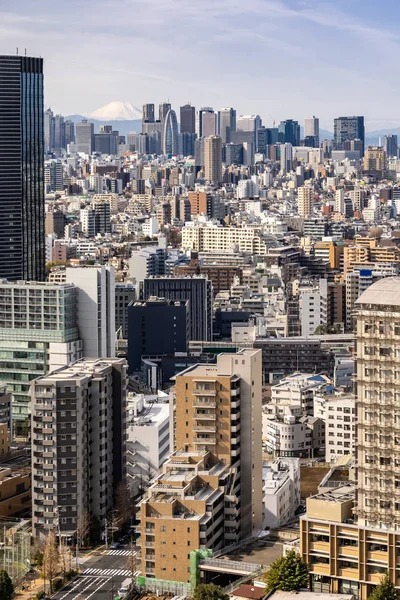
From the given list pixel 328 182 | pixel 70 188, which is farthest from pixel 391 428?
pixel 328 182

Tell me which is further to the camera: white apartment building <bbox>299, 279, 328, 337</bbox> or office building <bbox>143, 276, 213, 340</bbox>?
white apartment building <bbox>299, 279, 328, 337</bbox>

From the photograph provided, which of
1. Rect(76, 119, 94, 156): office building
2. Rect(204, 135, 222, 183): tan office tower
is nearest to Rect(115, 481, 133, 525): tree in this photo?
Rect(204, 135, 222, 183): tan office tower

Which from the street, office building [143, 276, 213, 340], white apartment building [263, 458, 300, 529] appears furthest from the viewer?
office building [143, 276, 213, 340]

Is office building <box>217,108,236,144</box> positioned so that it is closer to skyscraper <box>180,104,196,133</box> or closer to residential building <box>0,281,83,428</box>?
skyscraper <box>180,104,196,133</box>

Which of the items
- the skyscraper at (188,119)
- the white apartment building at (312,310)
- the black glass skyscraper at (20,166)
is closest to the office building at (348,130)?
the skyscraper at (188,119)

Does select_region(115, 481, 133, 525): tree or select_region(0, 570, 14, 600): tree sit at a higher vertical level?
select_region(115, 481, 133, 525): tree

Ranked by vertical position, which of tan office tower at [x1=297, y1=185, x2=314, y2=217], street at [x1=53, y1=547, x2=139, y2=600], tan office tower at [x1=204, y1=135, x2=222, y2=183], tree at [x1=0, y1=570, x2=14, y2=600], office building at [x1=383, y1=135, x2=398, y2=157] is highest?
office building at [x1=383, y1=135, x2=398, y2=157]

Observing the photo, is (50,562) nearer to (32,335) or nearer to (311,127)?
(32,335)

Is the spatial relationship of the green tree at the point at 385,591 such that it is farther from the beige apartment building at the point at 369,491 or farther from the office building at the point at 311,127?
the office building at the point at 311,127
